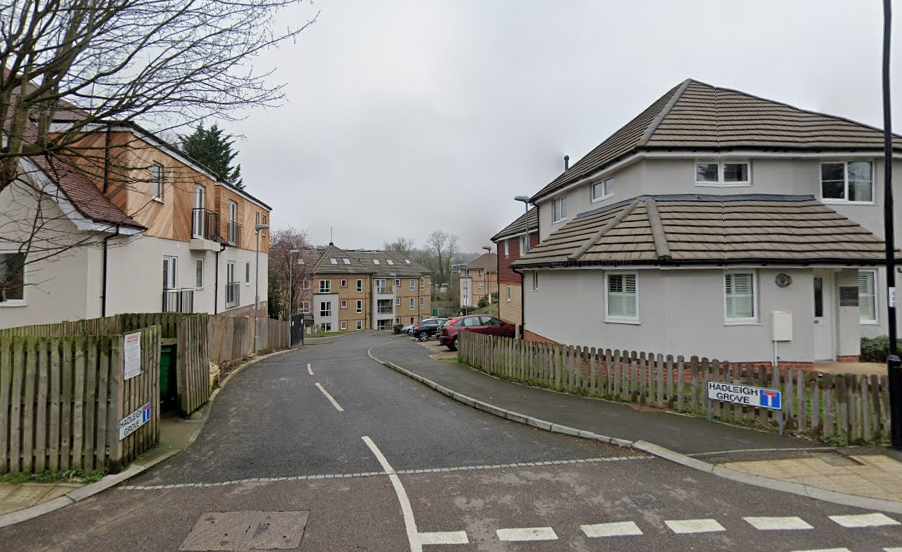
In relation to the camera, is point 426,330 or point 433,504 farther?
point 426,330

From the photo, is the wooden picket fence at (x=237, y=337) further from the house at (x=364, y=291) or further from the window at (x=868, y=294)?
the house at (x=364, y=291)

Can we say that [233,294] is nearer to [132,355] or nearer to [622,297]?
[132,355]

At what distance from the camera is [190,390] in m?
8.45

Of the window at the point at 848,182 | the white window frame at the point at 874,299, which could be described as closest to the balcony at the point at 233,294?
the window at the point at 848,182

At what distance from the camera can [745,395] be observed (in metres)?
7.41

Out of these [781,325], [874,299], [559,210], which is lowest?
[781,325]

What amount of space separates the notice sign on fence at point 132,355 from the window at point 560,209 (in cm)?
1517

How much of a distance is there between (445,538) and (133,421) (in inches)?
183

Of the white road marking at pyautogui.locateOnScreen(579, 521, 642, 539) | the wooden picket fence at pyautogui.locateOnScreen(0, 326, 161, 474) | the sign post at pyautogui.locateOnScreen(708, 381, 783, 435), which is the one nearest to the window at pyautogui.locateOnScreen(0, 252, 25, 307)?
the wooden picket fence at pyautogui.locateOnScreen(0, 326, 161, 474)

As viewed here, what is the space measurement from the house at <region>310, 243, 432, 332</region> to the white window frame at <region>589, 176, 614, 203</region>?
1821 inches

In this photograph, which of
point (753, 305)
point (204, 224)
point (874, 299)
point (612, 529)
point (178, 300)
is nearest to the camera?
point (612, 529)

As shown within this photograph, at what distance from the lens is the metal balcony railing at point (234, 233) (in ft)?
72.7

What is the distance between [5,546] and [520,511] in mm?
4931

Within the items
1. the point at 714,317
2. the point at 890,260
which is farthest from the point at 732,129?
the point at 890,260
